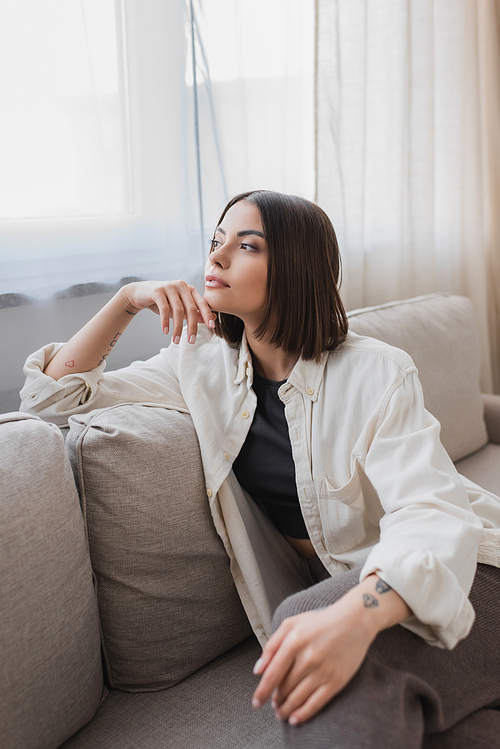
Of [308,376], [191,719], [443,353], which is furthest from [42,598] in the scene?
[443,353]

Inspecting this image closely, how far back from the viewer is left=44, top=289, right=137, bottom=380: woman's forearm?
1119mm

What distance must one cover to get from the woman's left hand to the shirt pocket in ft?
1.08

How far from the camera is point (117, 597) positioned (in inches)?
38.5

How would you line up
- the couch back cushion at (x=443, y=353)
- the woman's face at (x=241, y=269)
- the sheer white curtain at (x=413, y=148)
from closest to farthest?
1. the woman's face at (x=241, y=269)
2. the couch back cushion at (x=443, y=353)
3. the sheer white curtain at (x=413, y=148)

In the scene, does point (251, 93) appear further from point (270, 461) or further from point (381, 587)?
point (381, 587)

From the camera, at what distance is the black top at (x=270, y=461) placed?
3.55 feet

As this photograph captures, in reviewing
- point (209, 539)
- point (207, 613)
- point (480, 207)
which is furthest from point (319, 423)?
point (480, 207)

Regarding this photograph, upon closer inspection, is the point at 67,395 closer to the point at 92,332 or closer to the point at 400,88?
the point at 92,332

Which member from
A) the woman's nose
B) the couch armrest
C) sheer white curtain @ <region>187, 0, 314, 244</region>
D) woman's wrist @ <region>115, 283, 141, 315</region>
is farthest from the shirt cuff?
the couch armrest

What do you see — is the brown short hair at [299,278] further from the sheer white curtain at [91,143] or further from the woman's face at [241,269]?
the sheer white curtain at [91,143]

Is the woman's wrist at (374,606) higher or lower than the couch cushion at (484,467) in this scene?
higher

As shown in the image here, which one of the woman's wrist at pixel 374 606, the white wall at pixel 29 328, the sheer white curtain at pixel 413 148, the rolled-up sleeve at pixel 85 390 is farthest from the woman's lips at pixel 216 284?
the sheer white curtain at pixel 413 148

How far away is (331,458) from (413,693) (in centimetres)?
41

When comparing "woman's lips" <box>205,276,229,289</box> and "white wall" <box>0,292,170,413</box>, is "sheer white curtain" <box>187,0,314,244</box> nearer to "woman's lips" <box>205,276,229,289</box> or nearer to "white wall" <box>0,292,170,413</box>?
"white wall" <box>0,292,170,413</box>
